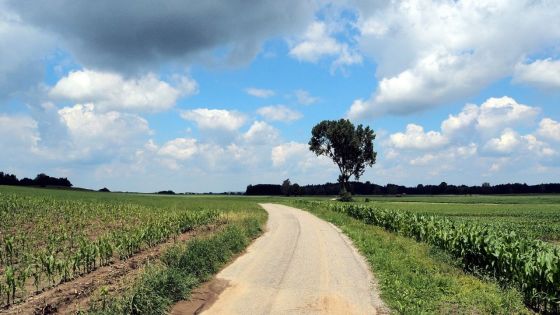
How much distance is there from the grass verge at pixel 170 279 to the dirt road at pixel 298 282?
74 centimetres

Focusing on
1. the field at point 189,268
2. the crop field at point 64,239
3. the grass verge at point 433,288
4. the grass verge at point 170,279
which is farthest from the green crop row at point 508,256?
the crop field at point 64,239

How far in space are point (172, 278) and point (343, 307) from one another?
184 inches

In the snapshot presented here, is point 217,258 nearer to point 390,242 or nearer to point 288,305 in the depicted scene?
point 288,305

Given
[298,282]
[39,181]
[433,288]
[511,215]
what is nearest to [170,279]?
[298,282]

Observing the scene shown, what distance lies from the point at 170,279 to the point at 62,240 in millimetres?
11052

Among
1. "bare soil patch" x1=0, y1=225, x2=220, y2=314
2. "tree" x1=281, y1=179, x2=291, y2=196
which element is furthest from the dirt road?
"tree" x1=281, y1=179, x2=291, y2=196

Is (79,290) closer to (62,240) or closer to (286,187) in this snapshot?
(62,240)

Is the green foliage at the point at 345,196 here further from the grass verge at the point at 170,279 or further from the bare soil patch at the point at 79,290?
the bare soil patch at the point at 79,290

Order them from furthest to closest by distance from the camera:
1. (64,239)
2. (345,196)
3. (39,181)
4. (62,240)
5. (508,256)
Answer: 1. (39,181)
2. (345,196)
3. (62,240)
4. (64,239)
5. (508,256)

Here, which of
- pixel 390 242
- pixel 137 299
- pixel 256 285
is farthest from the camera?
pixel 390 242

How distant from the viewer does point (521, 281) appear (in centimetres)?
1410

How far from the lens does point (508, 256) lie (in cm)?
1526

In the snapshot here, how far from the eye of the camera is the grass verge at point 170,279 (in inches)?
394

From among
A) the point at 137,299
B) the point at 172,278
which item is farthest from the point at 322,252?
the point at 137,299
